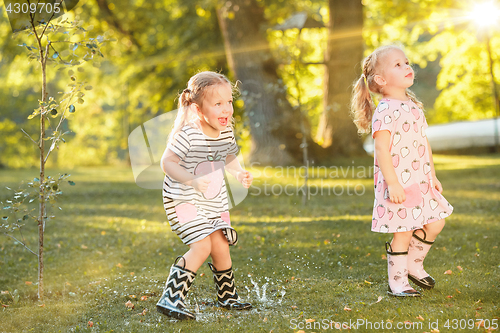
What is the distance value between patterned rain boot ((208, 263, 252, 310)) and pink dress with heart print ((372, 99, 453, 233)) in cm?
102

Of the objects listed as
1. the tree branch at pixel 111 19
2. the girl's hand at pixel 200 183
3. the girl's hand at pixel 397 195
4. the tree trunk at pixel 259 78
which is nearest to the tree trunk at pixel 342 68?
the tree trunk at pixel 259 78

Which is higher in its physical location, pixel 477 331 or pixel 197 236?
pixel 197 236

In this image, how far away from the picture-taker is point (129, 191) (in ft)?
36.6

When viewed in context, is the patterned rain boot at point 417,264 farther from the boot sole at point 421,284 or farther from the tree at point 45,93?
the tree at point 45,93

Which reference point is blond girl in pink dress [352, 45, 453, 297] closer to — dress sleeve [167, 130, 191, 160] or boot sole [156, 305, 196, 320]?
dress sleeve [167, 130, 191, 160]

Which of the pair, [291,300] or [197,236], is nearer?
[197,236]

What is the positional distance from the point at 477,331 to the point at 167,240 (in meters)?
3.91

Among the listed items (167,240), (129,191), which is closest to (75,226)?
(167,240)

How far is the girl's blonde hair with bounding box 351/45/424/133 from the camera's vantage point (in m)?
3.46

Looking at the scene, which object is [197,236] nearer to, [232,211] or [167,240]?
[167,240]

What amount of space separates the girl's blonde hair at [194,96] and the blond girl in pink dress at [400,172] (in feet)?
3.45

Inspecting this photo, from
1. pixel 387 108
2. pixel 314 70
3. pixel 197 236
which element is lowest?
pixel 197 236

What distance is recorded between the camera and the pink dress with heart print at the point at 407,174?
129 inches

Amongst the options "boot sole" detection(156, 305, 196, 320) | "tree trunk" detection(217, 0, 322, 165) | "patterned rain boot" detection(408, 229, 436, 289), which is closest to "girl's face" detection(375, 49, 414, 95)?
"patterned rain boot" detection(408, 229, 436, 289)
